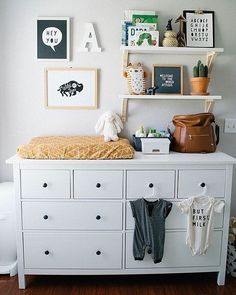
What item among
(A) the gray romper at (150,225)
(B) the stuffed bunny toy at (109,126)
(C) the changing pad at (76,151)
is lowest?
(A) the gray romper at (150,225)

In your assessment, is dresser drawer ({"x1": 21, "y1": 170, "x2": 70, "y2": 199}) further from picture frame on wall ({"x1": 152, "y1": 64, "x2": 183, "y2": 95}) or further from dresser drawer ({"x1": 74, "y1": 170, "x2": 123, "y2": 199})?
picture frame on wall ({"x1": 152, "y1": 64, "x2": 183, "y2": 95})

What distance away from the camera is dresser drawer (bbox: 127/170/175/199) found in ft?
5.87

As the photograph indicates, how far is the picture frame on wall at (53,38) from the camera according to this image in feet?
6.89

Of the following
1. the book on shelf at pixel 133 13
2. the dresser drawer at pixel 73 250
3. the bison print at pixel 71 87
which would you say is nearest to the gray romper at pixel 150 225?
the dresser drawer at pixel 73 250

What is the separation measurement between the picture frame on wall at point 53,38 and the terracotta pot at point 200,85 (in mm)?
972

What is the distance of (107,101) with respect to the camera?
221 cm

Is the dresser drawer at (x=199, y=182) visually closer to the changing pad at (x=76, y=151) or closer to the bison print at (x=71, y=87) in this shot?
the changing pad at (x=76, y=151)

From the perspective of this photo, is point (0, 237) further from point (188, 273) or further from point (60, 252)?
point (188, 273)

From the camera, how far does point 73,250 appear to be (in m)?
1.85

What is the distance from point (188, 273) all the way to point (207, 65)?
62.2 inches

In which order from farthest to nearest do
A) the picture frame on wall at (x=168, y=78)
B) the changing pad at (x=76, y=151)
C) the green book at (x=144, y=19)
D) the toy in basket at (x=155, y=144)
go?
the picture frame on wall at (x=168, y=78) < the green book at (x=144, y=19) < the toy in basket at (x=155, y=144) < the changing pad at (x=76, y=151)

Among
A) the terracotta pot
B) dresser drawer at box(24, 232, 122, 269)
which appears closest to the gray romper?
dresser drawer at box(24, 232, 122, 269)

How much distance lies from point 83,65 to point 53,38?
0.30 m

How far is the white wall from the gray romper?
2.23ft
